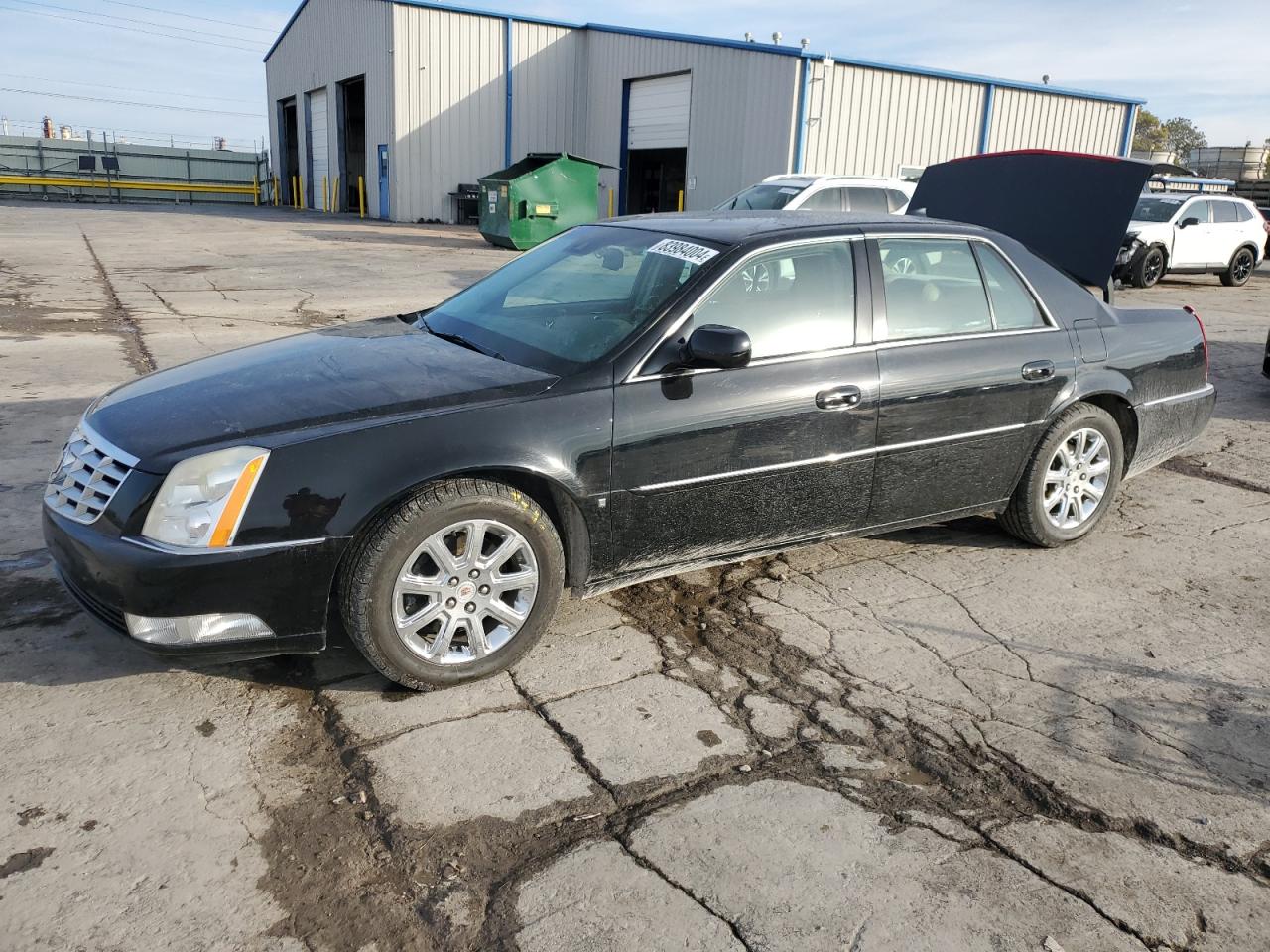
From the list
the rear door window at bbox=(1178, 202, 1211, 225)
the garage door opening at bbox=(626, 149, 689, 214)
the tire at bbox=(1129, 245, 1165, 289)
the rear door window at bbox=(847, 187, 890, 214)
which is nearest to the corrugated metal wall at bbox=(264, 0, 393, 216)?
the garage door opening at bbox=(626, 149, 689, 214)

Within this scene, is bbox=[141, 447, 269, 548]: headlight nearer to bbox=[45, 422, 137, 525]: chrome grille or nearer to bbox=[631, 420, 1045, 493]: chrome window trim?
bbox=[45, 422, 137, 525]: chrome grille

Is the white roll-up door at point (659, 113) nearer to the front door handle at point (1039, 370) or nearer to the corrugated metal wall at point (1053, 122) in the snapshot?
the corrugated metal wall at point (1053, 122)

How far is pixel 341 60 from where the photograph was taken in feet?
105

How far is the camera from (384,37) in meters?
28.0

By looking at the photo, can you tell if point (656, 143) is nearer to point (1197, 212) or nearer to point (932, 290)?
point (1197, 212)

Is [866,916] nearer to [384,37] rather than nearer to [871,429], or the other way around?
[871,429]

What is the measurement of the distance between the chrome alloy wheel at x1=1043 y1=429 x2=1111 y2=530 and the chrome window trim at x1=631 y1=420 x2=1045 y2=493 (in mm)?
306

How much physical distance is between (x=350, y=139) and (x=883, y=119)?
1927 centimetres

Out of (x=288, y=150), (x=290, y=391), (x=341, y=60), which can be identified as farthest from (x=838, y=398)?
(x=288, y=150)

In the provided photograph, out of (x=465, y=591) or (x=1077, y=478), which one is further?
(x=1077, y=478)

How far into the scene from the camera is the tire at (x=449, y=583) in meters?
3.11

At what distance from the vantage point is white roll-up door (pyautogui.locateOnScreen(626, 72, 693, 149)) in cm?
2572

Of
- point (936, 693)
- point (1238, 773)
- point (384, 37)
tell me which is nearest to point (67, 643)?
point (936, 693)

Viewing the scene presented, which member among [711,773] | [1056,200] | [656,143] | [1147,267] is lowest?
[711,773]
